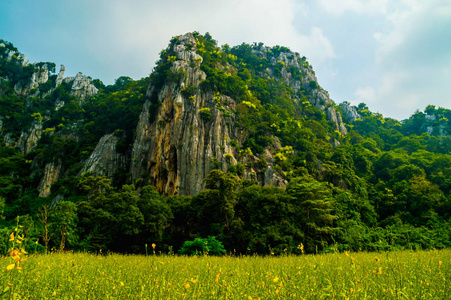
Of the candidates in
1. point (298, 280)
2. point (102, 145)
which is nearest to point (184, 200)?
point (102, 145)

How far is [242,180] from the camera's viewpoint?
3978 cm

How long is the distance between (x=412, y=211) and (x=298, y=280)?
4065 centimetres

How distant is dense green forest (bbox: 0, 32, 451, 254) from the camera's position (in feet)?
79.4

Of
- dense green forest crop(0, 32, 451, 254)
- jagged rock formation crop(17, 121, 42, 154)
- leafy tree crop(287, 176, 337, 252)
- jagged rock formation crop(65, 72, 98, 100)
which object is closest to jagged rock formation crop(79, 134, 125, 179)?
dense green forest crop(0, 32, 451, 254)

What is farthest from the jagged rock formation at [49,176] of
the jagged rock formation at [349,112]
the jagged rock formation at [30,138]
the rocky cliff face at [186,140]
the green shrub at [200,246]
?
the jagged rock formation at [349,112]

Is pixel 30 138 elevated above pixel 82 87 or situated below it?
below

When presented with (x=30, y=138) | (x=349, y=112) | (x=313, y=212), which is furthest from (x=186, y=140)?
(x=349, y=112)

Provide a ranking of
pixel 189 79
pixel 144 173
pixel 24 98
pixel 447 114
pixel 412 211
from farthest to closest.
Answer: pixel 447 114 → pixel 24 98 → pixel 189 79 → pixel 144 173 → pixel 412 211

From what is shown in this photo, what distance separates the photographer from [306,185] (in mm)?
26312

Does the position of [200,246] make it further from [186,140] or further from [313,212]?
[186,140]

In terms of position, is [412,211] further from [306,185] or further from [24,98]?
[24,98]

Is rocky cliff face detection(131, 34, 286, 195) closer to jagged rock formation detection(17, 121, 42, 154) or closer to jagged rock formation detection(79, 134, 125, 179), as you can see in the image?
jagged rock formation detection(79, 134, 125, 179)

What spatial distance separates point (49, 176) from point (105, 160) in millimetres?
11474

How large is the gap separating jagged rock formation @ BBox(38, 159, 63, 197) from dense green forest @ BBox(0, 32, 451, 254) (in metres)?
1.31
